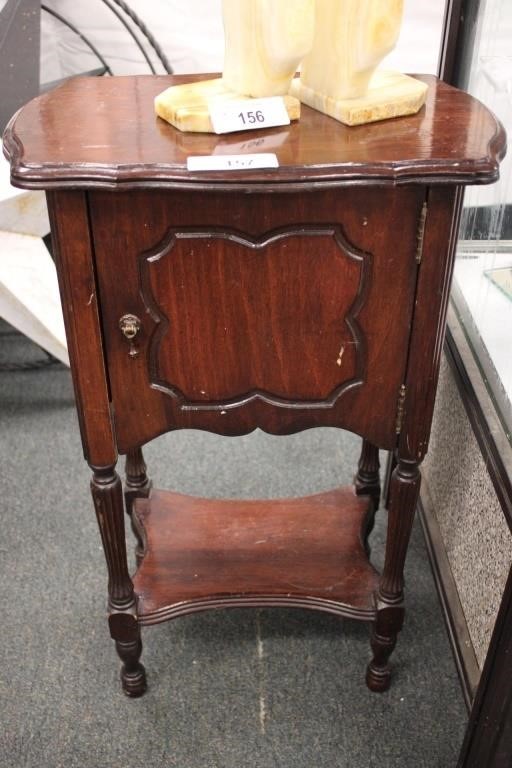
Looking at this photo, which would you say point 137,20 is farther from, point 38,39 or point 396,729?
point 396,729

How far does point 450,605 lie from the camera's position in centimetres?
110

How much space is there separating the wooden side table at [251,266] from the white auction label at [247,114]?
0.01 meters

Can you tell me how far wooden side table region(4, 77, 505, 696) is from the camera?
646 mm

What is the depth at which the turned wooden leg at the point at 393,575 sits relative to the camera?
2.83 ft

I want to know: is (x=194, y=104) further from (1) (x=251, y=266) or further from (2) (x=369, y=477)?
(2) (x=369, y=477)

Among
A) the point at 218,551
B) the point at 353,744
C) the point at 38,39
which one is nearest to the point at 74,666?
the point at 218,551

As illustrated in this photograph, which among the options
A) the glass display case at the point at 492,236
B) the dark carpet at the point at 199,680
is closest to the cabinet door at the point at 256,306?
the glass display case at the point at 492,236

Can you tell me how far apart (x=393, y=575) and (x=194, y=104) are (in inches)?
24.7

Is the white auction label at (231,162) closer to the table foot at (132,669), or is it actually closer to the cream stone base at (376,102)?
the cream stone base at (376,102)

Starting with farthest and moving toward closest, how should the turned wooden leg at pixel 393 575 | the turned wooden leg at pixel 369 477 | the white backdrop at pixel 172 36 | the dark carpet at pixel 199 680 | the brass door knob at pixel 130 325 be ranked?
the white backdrop at pixel 172 36 < the turned wooden leg at pixel 369 477 < the dark carpet at pixel 199 680 < the turned wooden leg at pixel 393 575 < the brass door knob at pixel 130 325

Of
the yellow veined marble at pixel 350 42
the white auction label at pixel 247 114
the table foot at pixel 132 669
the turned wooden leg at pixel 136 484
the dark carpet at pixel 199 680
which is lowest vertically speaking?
the dark carpet at pixel 199 680

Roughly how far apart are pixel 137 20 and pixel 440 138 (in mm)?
1084

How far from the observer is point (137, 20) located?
5.02 ft

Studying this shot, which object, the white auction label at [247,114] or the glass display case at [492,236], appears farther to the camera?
the glass display case at [492,236]
